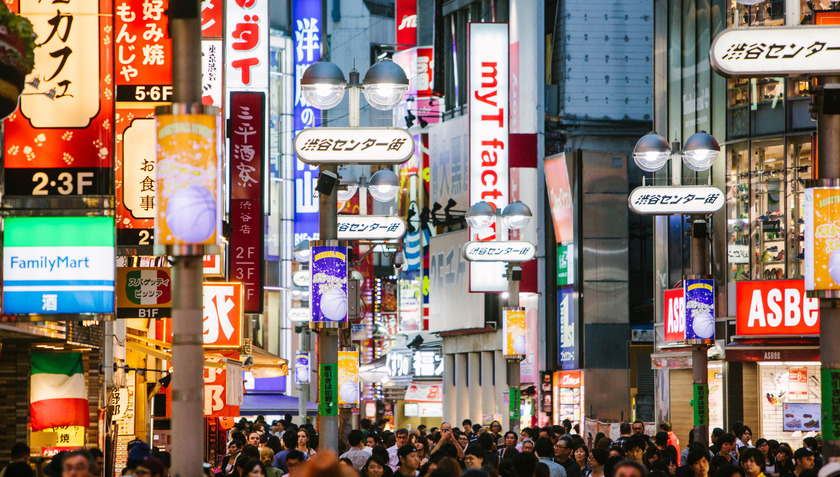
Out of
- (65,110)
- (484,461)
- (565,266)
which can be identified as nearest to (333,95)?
(65,110)

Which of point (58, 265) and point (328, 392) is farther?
point (328, 392)

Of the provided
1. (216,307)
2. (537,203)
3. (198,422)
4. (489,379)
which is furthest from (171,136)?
(489,379)

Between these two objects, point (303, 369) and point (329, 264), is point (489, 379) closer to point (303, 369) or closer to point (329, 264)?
point (303, 369)

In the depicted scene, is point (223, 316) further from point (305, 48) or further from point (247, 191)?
point (305, 48)

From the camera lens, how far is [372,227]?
806 inches

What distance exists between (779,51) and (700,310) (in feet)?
31.7

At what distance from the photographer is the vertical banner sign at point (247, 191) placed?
2680cm

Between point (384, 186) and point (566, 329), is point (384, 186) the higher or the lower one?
the higher one

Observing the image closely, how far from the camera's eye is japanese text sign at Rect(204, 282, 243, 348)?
22.8 metres

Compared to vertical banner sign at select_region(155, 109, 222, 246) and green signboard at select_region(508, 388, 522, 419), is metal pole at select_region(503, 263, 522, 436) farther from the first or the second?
vertical banner sign at select_region(155, 109, 222, 246)

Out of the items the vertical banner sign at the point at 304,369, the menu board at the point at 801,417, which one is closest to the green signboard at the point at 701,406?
the menu board at the point at 801,417

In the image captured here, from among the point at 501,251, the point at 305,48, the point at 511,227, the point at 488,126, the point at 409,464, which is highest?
the point at 305,48

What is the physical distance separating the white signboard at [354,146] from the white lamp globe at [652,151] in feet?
15.2

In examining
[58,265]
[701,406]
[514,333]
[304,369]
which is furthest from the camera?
[304,369]
